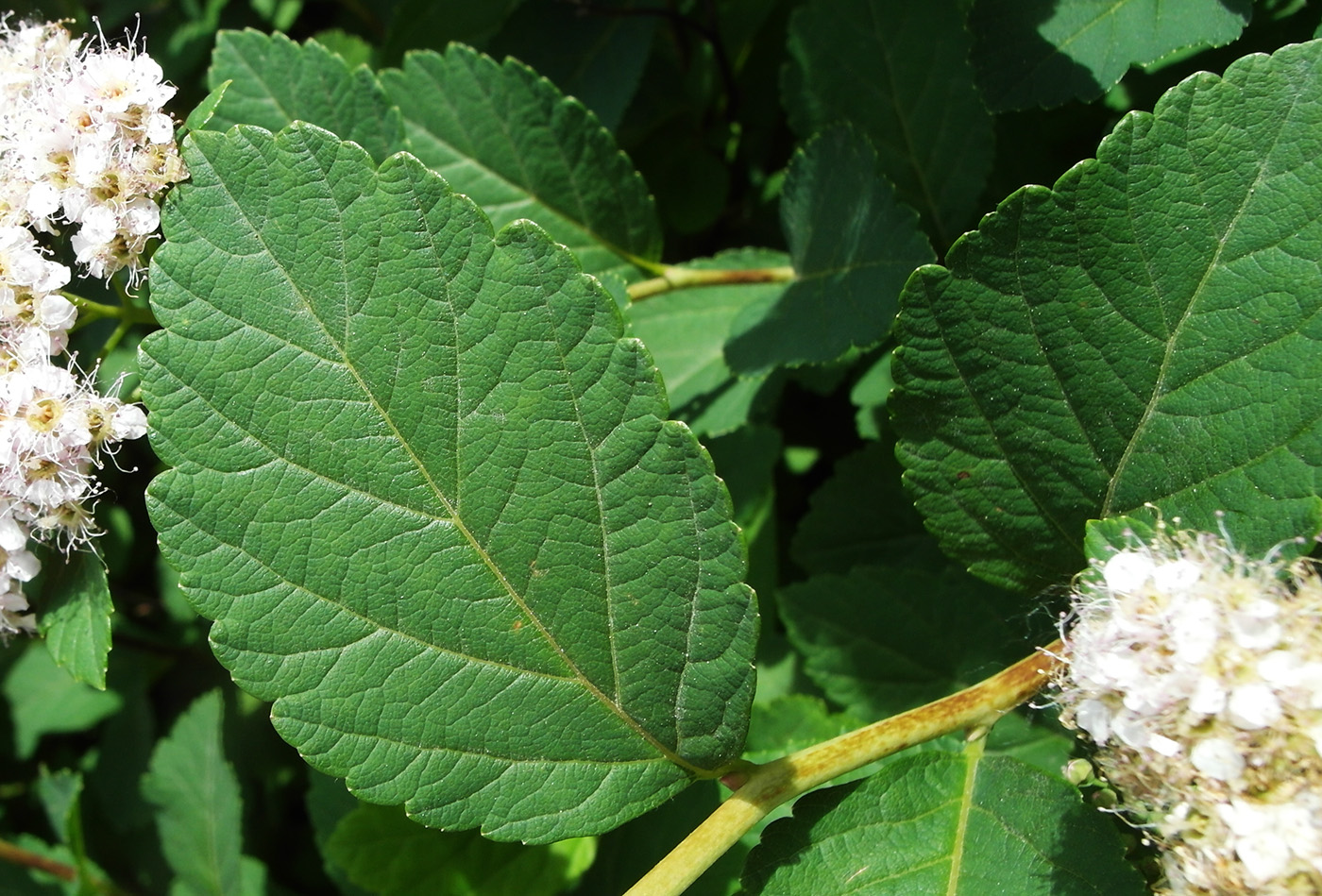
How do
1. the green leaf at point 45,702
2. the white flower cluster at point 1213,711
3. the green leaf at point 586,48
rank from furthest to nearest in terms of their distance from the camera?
the green leaf at point 45,702 → the green leaf at point 586,48 → the white flower cluster at point 1213,711

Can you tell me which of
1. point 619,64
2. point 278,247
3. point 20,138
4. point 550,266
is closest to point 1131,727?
point 550,266

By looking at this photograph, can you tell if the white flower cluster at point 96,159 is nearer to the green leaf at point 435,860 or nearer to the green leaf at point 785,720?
the green leaf at point 435,860

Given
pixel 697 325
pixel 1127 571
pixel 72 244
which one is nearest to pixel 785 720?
pixel 697 325

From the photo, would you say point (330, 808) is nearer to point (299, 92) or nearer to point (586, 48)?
point (299, 92)

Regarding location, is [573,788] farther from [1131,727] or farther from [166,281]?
[166,281]

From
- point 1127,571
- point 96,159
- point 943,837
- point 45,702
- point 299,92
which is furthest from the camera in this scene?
point 45,702

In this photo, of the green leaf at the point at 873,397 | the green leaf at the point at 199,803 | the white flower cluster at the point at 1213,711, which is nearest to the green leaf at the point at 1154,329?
the white flower cluster at the point at 1213,711
